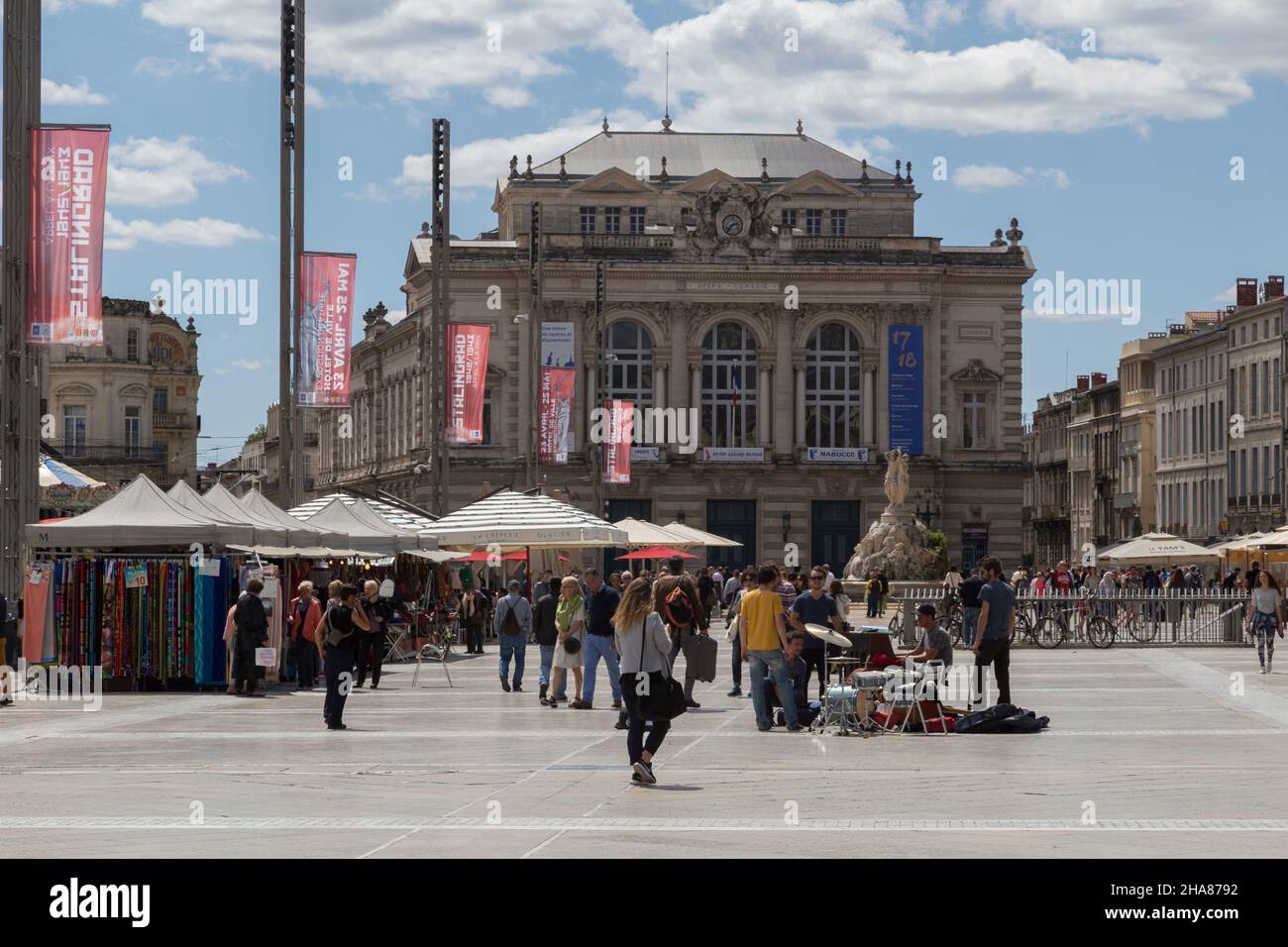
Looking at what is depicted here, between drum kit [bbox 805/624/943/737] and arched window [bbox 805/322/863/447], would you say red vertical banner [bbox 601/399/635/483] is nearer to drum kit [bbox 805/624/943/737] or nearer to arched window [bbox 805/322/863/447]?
arched window [bbox 805/322/863/447]

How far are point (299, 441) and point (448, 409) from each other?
11.0 meters

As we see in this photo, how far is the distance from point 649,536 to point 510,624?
1055 inches

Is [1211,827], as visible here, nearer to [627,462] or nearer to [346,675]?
[346,675]

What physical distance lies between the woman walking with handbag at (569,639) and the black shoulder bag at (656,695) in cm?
866

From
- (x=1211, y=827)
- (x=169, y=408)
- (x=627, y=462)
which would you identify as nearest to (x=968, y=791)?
(x=1211, y=827)

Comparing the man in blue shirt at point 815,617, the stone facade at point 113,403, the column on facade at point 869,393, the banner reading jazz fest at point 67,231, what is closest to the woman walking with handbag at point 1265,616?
the man in blue shirt at point 815,617

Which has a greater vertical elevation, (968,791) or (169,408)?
(169,408)


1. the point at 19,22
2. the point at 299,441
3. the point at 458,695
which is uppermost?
the point at 19,22

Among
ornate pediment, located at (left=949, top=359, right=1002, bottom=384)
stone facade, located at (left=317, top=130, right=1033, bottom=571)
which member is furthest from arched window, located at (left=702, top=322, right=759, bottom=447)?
ornate pediment, located at (left=949, top=359, right=1002, bottom=384)

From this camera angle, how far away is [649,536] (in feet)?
185

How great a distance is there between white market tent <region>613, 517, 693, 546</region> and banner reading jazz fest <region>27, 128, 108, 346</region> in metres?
27.5

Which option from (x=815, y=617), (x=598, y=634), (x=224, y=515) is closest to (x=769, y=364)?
(x=224, y=515)

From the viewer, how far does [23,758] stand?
19.7 meters

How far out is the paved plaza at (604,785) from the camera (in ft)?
45.2
